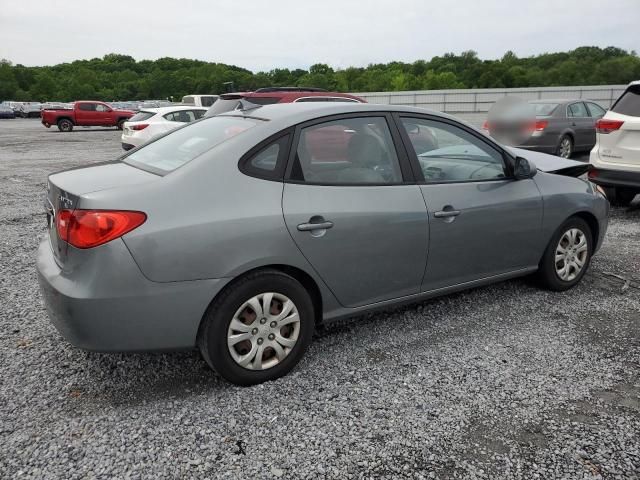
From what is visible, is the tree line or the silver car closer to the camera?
the silver car

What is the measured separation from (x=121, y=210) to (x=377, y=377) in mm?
1707

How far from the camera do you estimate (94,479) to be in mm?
2238

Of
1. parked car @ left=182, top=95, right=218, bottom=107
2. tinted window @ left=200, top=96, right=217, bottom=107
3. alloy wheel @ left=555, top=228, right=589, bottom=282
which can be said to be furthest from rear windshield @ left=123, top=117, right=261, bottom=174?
tinted window @ left=200, top=96, right=217, bottom=107

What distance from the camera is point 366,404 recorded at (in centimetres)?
280

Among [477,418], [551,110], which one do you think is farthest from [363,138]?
[551,110]

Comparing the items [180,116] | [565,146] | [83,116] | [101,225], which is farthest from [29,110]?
[101,225]

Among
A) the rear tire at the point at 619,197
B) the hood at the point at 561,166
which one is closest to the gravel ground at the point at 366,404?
the hood at the point at 561,166

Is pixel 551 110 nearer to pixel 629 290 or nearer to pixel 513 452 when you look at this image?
pixel 629 290

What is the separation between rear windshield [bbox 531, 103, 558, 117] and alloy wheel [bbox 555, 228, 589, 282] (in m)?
8.39

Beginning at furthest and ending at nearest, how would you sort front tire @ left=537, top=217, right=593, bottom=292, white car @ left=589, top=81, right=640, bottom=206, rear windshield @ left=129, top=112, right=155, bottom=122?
rear windshield @ left=129, top=112, right=155, bottom=122, white car @ left=589, top=81, right=640, bottom=206, front tire @ left=537, top=217, right=593, bottom=292

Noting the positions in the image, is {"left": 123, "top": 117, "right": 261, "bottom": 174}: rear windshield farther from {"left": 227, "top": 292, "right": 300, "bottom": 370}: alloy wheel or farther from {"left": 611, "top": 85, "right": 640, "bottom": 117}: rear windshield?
{"left": 611, "top": 85, "right": 640, "bottom": 117}: rear windshield

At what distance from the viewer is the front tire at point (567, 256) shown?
14.0ft

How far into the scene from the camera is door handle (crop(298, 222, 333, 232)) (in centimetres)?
293

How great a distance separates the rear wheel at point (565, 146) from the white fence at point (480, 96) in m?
13.2
